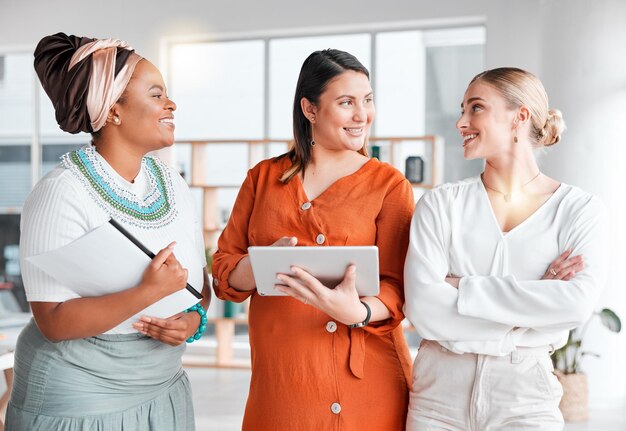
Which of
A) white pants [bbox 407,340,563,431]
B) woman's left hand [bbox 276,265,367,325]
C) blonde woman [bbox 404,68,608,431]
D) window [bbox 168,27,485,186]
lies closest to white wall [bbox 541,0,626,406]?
window [bbox 168,27,485,186]

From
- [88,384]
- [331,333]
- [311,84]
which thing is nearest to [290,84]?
[311,84]

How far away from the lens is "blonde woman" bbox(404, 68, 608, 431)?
175 centimetres

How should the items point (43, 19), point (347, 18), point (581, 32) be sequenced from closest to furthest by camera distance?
1. point (581, 32)
2. point (347, 18)
3. point (43, 19)

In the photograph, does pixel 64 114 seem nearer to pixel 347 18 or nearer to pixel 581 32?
pixel 581 32

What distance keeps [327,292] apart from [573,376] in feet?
12.7

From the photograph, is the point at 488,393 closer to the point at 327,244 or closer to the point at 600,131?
the point at 327,244

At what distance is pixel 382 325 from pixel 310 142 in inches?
23.3

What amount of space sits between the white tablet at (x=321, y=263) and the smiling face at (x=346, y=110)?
→ 0.46 metres

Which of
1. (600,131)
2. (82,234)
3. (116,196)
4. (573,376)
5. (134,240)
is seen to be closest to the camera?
(134,240)

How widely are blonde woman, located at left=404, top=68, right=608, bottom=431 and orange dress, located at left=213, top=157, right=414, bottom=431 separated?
3.5 inches

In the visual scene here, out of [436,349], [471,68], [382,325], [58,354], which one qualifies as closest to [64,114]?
[58,354]

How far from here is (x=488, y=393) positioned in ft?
5.79

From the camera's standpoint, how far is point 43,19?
26.9ft

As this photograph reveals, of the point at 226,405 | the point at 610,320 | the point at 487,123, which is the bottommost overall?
the point at 226,405
